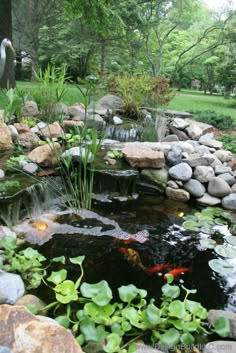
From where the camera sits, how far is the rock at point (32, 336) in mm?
1342

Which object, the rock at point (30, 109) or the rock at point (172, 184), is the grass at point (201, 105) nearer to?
the rock at point (30, 109)

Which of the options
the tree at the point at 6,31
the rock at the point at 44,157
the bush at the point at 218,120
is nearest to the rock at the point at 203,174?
the rock at the point at 44,157

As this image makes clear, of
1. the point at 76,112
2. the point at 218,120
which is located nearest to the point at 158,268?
the point at 76,112

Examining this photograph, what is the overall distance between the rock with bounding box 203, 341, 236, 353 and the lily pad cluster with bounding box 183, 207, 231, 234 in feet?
5.30

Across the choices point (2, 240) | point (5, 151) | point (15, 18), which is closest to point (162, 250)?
point (2, 240)

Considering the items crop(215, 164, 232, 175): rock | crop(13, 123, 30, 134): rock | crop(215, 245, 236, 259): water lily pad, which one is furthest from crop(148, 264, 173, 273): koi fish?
crop(13, 123, 30, 134): rock

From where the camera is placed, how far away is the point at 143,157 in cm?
414

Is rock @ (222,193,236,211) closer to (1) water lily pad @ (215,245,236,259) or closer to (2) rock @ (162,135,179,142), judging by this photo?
(1) water lily pad @ (215,245,236,259)

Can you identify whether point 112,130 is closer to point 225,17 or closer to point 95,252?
point 95,252

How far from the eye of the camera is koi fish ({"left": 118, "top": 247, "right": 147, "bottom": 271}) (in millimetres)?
2629

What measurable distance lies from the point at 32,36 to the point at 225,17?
7843 millimetres

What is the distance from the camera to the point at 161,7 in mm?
13320

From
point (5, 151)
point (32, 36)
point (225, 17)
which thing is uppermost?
point (225, 17)

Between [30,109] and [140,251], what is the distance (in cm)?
318
